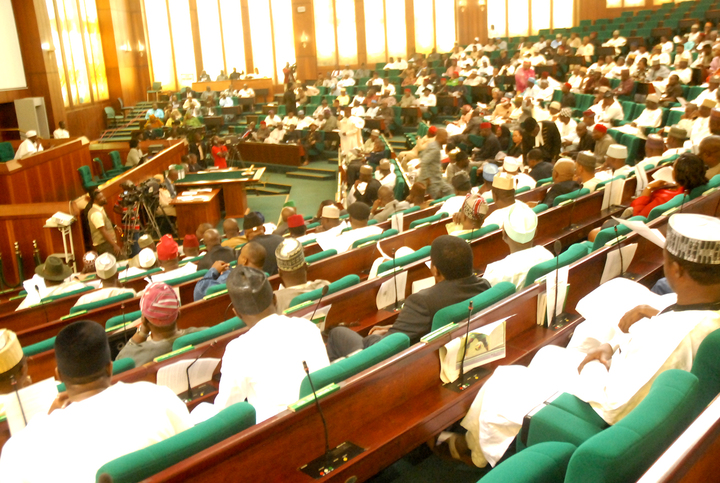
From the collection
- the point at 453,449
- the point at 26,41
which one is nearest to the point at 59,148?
the point at 26,41

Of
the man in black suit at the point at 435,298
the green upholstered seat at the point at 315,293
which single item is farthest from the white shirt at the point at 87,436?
the green upholstered seat at the point at 315,293

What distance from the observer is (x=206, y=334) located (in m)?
2.90

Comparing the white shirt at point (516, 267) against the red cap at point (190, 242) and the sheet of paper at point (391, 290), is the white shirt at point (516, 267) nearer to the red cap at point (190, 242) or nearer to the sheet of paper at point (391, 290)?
the sheet of paper at point (391, 290)

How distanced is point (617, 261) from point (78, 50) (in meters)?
17.2

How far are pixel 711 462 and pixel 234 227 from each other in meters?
4.89

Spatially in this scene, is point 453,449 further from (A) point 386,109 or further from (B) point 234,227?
(A) point 386,109

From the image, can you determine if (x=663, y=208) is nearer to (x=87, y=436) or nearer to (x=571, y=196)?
(x=571, y=196)

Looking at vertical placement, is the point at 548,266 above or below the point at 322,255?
above

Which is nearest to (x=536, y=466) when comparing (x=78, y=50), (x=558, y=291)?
(x=558, y=291)

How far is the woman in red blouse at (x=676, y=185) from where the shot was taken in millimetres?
4332

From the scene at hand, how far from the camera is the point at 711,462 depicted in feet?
4.42

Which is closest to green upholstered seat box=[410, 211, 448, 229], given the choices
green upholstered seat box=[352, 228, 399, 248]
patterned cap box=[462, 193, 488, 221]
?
green upholstered seat box=[352, 228, 399, 248]

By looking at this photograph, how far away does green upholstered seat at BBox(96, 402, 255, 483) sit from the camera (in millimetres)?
1610

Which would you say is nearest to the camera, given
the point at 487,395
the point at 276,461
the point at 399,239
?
the point at 276,461
